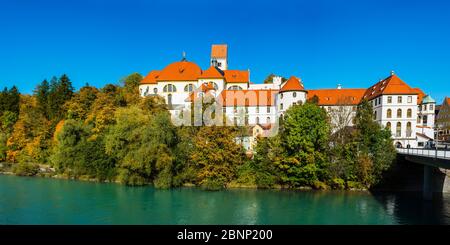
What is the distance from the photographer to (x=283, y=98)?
34125 millimetres

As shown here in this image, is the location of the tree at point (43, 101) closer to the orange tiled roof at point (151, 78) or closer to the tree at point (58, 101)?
the tree at point (58, 101)

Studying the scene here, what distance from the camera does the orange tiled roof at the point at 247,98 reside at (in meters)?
36.0

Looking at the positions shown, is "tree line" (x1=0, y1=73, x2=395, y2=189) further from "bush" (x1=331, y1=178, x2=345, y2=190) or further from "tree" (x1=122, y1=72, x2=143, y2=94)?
"tree" (x1=122, y1=72, x2=143, y2=94)

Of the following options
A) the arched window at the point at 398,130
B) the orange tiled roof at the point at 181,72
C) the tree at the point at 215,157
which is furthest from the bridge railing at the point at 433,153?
the orange tiled roof at the point at 181,72

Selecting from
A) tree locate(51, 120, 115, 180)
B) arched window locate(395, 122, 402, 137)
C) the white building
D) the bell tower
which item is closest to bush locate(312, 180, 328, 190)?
the white building

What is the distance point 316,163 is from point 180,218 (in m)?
12.0

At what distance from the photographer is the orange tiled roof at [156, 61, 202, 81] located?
41478 millimetres

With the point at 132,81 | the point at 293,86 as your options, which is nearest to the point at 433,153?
the point at 293,86

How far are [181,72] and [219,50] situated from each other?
16090 millimetres

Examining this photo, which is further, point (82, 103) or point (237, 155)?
point (82, 103)

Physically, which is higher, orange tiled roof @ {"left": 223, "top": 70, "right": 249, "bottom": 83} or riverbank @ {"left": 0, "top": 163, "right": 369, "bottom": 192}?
orange tiled roof @ {"left": 223, "top": 70, "right": 249, "bottom": 83}

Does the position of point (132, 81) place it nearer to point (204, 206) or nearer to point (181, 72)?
point (181, 72)

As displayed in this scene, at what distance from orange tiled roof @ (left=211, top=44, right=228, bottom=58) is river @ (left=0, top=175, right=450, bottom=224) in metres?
38.4
